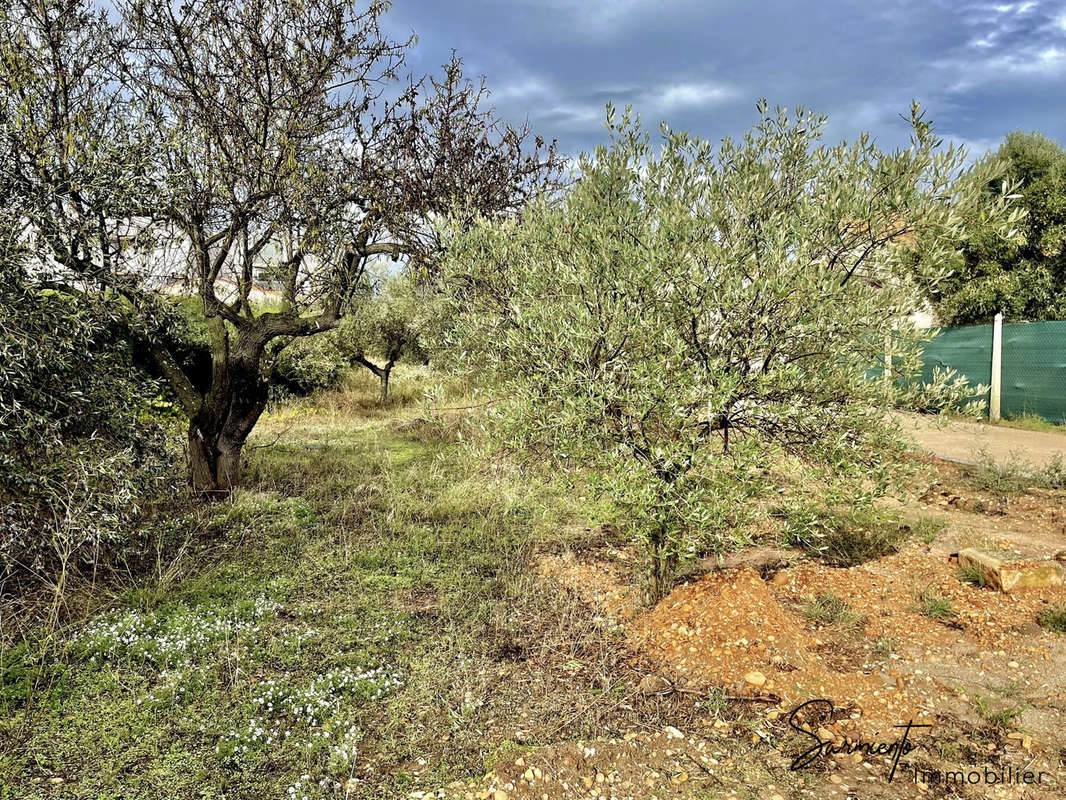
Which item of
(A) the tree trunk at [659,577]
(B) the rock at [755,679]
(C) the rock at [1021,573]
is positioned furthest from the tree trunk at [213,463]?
(C) the rock at [1021,573]

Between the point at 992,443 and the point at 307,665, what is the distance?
11868mm

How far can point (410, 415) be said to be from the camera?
51.9 feet

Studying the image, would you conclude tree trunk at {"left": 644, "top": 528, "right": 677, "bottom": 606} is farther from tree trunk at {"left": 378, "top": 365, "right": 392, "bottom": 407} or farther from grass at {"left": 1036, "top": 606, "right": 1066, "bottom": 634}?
tree trunk at {"left": 378, "top": 365, "right": 392, "bottom": 407}

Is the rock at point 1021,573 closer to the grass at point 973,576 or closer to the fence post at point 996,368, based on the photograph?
the grass at point 973,576

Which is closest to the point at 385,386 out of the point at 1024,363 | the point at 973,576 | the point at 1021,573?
the point at 973,576

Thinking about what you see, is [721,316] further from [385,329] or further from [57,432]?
[385,329]

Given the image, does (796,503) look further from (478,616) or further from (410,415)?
(410,415)

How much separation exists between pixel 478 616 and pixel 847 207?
152 inches

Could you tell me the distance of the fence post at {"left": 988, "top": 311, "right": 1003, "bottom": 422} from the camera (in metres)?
14.1

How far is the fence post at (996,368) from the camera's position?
46.3 feet

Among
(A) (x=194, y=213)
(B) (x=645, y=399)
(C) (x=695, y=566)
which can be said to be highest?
(A) (x=194, y=213)

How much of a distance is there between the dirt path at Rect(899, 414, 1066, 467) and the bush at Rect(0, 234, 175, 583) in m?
9.30

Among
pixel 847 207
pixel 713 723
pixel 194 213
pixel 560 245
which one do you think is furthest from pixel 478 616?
pixel 194 213

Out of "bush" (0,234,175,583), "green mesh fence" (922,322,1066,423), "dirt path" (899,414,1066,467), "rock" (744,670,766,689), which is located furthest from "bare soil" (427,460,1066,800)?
"green mesh fence" (922,322,1066,423)
